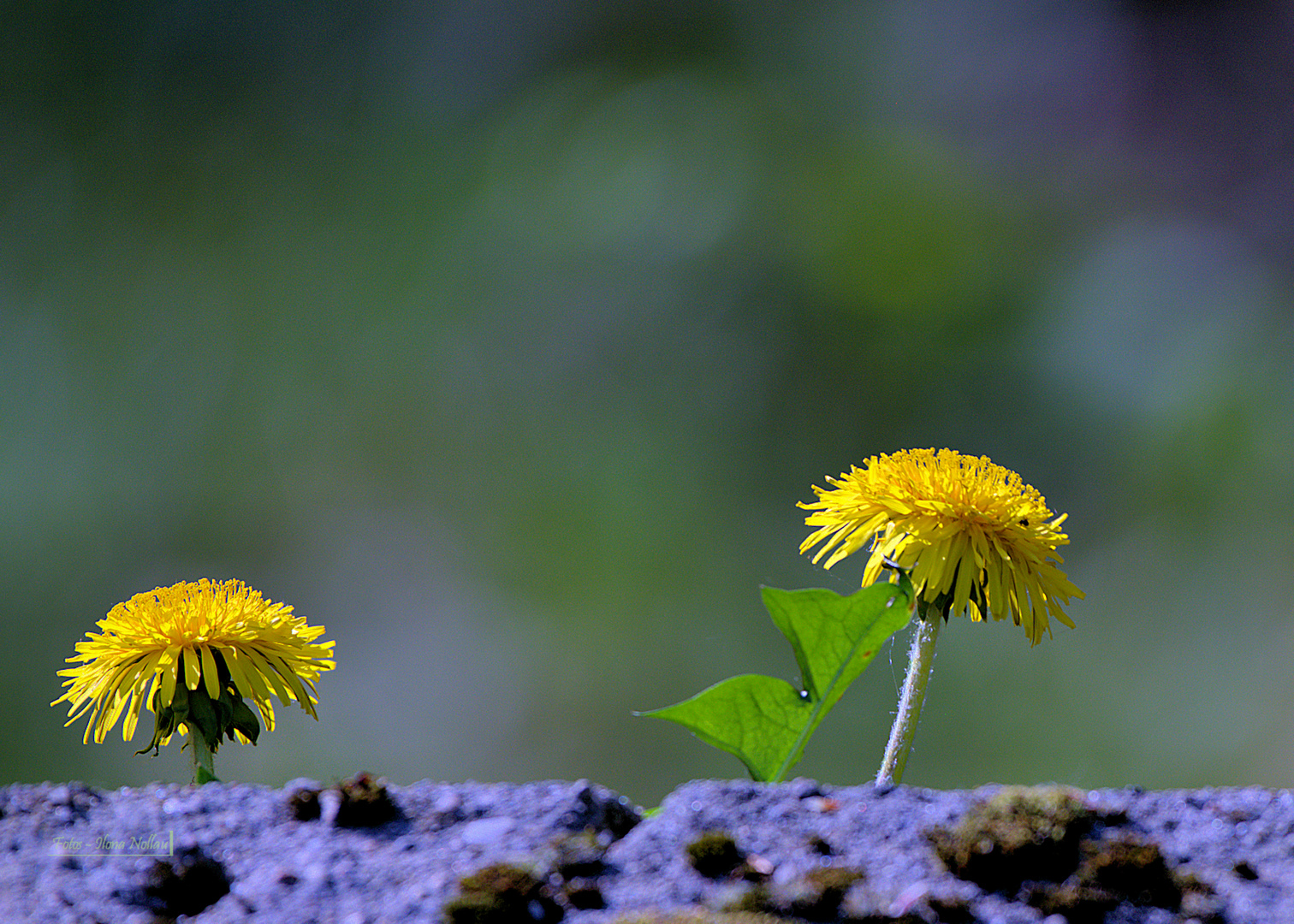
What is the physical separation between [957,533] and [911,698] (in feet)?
0.49

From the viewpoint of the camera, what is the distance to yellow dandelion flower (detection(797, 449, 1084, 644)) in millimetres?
897

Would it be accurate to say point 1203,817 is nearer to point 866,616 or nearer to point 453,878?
point 866,616

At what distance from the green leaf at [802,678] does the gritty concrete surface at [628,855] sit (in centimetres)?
13

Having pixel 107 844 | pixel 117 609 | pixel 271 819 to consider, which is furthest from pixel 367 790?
pixel 117 609

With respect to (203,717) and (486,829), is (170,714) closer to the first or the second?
(203,717)

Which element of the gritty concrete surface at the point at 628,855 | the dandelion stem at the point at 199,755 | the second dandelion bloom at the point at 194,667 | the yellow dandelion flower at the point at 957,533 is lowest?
the gritty concrete surface at the point at 628,855

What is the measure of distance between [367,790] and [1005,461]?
310cm

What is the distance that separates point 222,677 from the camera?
93 centimetres

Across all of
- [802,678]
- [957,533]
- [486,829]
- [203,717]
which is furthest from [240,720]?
[957,533]

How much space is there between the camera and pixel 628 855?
0.71m

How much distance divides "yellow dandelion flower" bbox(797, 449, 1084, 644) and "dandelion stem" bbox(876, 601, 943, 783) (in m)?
0.03

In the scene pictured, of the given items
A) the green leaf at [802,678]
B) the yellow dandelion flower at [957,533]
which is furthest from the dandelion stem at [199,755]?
the yellow dandelion flower at [957,533]

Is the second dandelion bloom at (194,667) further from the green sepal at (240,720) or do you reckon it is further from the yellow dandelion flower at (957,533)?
the yellow dandelion flower at (957,533)

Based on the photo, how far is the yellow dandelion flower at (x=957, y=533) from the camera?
0.90 metres
